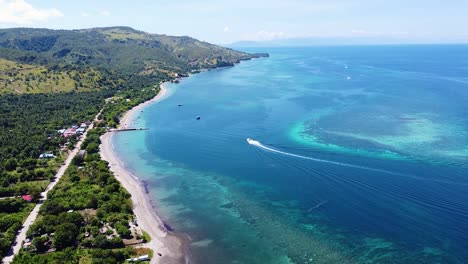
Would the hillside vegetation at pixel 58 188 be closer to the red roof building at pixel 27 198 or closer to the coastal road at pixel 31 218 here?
the red roof building at pixel 27 198

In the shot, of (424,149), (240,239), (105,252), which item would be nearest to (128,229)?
(105,252)

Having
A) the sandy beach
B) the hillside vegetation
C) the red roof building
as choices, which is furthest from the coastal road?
the sandy beach

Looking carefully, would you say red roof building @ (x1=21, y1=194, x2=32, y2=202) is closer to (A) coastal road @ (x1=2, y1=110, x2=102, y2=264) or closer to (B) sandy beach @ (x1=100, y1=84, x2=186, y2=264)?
(A) coastal road @ (x1=2, y1=110, x2=102, y2=264)

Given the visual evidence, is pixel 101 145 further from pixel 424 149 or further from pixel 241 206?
pixel 424 149

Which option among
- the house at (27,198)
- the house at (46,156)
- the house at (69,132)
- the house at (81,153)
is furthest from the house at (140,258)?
the house at (69,132)

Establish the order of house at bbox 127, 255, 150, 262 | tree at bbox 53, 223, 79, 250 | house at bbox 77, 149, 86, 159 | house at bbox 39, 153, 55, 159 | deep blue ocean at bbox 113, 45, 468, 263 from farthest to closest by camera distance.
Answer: house at bbox 39, 153, 55, 159 < house at bbox 77, 149, 86, 159 < deep blue ocean at bbox 113, 45, 468, 263 < tree at bbox 53, 223, 79, 250 < house at bbox 127, 255, 150, 262

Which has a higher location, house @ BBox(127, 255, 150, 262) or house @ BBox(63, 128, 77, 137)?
house @ BBox(63, 128, 77, 137)
